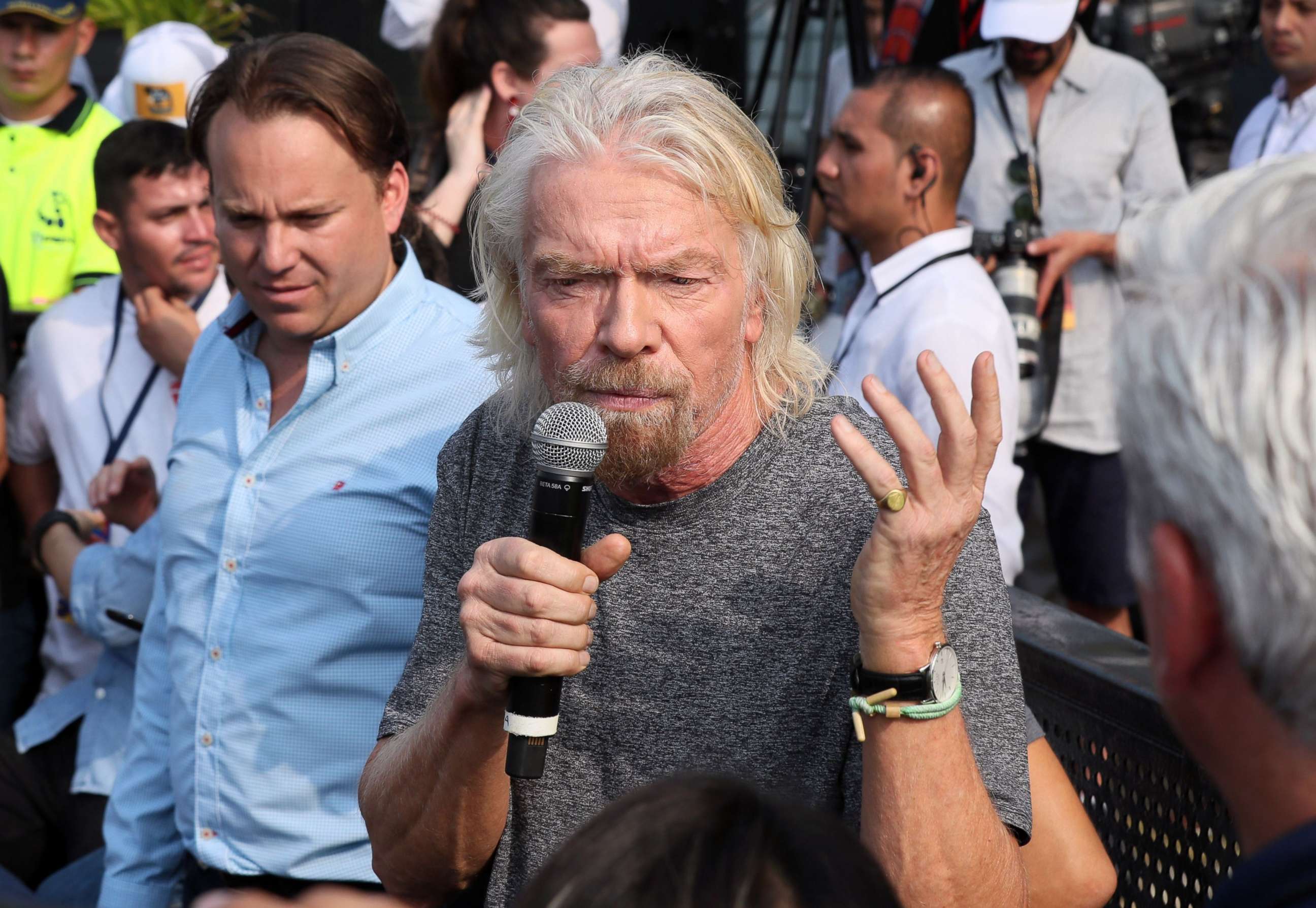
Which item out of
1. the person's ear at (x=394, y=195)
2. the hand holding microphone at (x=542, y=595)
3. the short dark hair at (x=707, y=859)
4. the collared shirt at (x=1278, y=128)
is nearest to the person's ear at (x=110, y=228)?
the person's ear at (x=394, y=195)

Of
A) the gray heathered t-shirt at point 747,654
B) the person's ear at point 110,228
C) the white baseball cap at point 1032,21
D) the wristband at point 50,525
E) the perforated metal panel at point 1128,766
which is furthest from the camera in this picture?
the white baseball cap at point 1032,21

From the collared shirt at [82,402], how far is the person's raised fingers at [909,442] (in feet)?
8.08

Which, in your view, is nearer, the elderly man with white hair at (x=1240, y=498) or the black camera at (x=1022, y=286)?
the elderly man with white hair at (x=1240, y=498)

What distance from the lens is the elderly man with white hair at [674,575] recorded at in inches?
60.7

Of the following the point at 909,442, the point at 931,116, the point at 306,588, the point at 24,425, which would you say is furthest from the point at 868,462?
the point at 24,425

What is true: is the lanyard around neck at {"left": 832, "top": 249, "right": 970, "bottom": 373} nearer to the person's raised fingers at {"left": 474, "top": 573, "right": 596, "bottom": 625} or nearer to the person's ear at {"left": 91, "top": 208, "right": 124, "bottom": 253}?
the person's ear at {"left": 91, "top": 208, "right": 124, "bottom": 253}

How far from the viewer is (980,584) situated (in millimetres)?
1657

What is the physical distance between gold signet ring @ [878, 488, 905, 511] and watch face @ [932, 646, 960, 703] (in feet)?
0.59

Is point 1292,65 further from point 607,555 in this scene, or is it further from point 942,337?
point 607,555

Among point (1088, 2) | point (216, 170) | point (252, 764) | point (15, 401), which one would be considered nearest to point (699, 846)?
point (252, 764)

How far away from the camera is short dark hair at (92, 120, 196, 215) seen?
3561mm

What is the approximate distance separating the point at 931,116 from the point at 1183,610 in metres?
3.29

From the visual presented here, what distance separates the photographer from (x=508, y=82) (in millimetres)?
4000

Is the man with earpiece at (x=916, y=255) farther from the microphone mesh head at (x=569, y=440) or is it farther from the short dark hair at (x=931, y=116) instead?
the microphone mesh head at (x=569, y=440)
